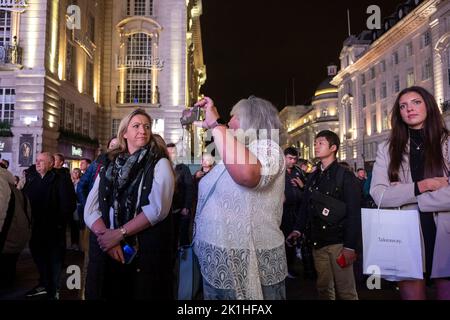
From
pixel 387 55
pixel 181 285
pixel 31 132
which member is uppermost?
pixel 387 55

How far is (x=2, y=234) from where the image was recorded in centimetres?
414

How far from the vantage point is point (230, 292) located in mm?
2410

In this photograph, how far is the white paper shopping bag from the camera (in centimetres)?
249

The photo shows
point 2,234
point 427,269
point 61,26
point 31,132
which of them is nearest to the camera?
point 427,269

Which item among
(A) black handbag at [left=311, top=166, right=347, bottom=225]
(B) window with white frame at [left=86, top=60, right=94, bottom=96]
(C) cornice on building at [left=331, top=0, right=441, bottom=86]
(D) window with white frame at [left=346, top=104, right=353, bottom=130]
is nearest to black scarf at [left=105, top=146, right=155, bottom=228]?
(A) black handbag at [left=311, top=166, right=347, bottom=225]

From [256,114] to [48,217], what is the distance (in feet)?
15.5

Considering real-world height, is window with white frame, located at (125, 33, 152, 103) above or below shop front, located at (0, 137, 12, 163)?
above

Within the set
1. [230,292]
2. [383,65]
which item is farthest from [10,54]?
[383,65]

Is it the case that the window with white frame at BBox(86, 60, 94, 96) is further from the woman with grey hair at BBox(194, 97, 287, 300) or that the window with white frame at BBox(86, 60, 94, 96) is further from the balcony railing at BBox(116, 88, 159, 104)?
the woman with grey hair at BBox(194, 97, 287, 300)

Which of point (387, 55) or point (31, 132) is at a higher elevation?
point (387, 55)

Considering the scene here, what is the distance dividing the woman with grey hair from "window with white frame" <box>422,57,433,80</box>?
40.5m

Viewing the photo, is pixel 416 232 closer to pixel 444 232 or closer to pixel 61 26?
pixel 444 232
